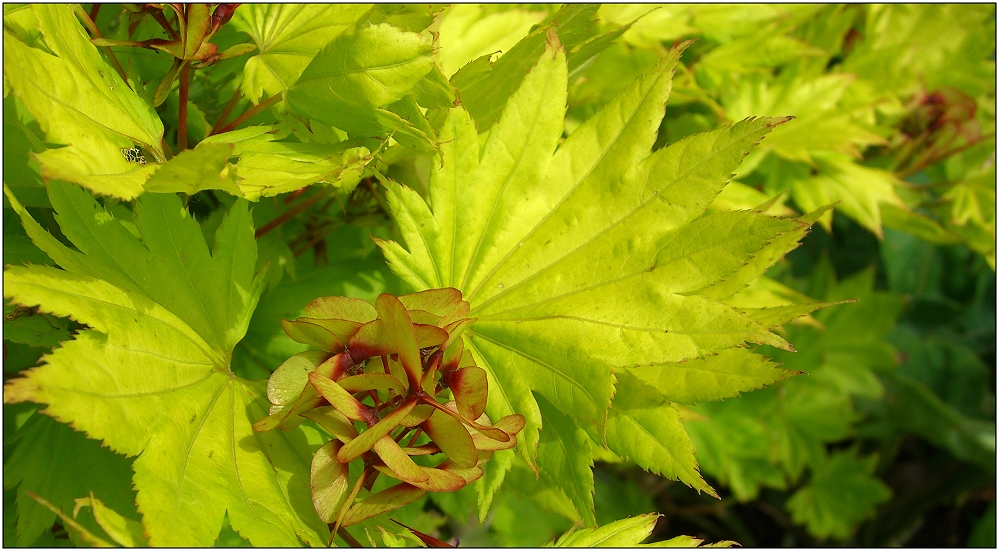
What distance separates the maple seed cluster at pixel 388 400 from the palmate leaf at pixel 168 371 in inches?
2.0

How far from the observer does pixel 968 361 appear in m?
2.46

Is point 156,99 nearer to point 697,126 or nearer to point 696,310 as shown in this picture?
point 696,310

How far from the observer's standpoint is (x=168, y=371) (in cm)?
63

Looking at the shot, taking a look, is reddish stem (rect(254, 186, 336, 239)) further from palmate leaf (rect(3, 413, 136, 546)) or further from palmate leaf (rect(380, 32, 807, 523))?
palmate leaf (rect(3, 413, 136, 546))

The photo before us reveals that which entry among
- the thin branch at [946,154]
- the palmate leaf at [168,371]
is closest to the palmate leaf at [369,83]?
the palmate leaf at [168,371]

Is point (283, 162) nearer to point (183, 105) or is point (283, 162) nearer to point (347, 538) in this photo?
point (183, 105)

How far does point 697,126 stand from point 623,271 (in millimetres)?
559

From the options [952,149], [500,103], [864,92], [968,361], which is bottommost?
[968,361]

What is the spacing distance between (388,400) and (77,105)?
1.17ft

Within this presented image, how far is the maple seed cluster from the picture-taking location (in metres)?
0.59

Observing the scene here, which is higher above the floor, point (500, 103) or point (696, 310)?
point (500, 103)

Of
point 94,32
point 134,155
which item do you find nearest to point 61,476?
point 134,155

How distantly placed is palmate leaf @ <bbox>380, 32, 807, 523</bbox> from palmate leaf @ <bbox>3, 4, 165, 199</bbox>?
242 millimetres

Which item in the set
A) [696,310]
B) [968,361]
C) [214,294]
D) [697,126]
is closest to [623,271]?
[696,310]
